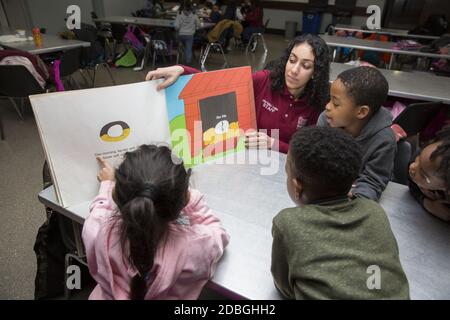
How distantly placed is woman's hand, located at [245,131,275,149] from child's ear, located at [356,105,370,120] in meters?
0.43

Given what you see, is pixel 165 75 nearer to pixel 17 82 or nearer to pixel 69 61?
pixel 17 82

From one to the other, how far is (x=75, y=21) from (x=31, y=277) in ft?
15.3

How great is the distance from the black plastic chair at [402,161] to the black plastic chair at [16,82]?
10.6 feet

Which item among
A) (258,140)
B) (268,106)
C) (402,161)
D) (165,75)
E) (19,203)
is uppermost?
(165,75)

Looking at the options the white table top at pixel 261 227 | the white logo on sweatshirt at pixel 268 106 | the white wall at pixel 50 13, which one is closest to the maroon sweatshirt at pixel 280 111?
the white logo on sweatshirt at pixel 268 106

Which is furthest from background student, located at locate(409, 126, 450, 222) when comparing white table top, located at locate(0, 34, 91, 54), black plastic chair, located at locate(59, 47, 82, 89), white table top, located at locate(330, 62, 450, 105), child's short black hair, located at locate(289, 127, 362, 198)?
white table top, located at locate(0, 34, 91, 54)

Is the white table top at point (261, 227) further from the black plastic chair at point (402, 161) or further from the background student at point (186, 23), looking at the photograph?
the background student at point (186, 23)

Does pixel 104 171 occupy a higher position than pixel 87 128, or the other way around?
pixel 87 128

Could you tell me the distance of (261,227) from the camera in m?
1.04

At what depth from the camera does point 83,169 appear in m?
1.09

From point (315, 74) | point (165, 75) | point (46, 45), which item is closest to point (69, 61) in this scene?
point (46, 45)

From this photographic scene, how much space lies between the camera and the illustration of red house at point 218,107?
54.2 inches

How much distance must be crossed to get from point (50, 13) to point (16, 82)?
552 cm

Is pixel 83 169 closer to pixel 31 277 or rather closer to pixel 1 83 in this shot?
pixel 31 277
